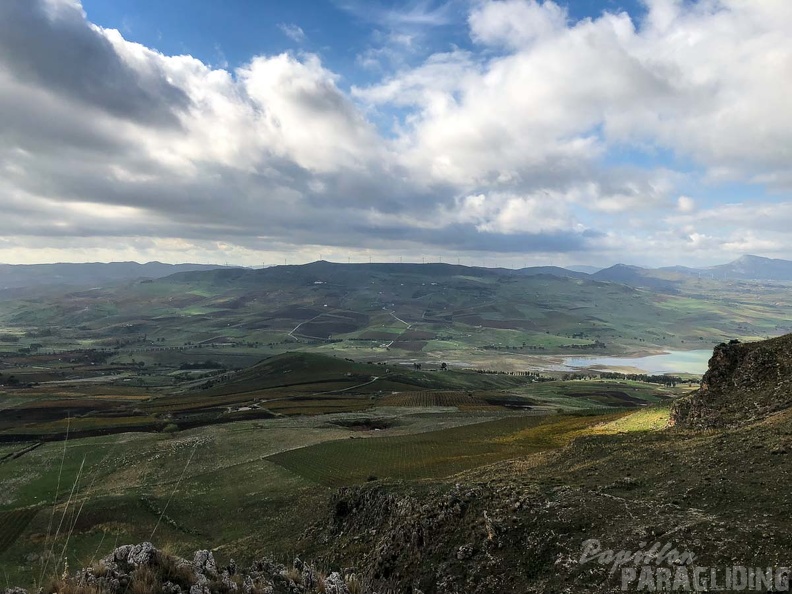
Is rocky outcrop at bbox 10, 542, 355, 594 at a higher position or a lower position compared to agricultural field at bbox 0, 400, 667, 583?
higher

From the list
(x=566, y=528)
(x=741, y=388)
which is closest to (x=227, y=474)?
(x=566, y=528)

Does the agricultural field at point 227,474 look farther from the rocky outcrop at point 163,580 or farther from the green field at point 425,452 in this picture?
the rocky outcrop at point 163,580

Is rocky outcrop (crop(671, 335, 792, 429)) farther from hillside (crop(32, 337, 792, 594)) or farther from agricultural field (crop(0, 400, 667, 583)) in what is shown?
agricultural field (crop(0, 400, 667, 583))

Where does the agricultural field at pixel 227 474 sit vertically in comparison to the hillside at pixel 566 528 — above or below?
below

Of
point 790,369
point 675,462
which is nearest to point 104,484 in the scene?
point 675,462

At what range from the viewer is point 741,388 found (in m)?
51.2

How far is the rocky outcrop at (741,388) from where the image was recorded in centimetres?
4491

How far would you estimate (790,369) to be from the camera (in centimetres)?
4812

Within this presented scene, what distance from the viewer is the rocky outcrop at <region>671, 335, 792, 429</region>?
44906 mm

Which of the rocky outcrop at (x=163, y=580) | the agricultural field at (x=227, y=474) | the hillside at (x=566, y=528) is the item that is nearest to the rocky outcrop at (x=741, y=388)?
the hillside at (x=566, y=528)

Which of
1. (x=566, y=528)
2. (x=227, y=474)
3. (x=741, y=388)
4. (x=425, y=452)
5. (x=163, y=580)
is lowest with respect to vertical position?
(x=227, y=474)

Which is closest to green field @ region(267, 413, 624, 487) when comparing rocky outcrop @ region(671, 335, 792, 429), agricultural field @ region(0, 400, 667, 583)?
agricultural field @ region(0, 400, 667, 583)

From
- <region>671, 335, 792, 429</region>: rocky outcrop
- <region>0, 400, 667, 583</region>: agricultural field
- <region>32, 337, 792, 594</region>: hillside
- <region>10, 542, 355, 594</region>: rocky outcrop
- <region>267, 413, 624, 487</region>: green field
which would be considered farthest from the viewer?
<region>267, 413, 624, 487</region>: green field

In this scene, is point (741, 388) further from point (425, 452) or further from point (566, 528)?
point (425, 452)
